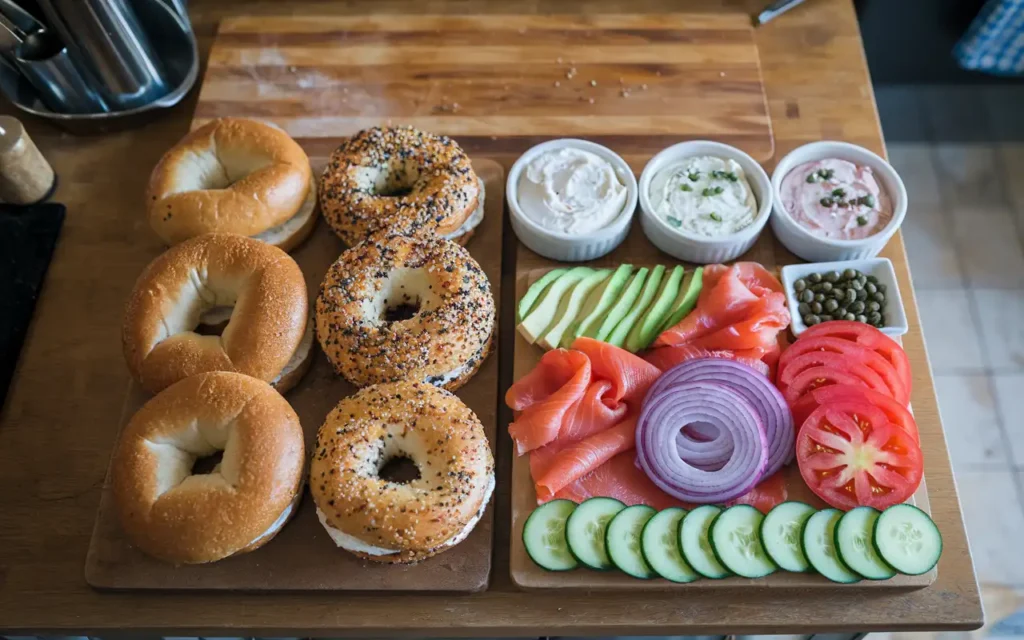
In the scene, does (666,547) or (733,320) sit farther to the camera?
(733,320)

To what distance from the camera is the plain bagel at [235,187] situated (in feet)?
8.75

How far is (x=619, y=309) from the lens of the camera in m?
2.62

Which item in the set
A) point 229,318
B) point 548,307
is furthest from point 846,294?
point 229,318

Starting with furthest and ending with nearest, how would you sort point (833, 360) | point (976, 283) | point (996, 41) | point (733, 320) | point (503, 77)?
point (976, 283)
point (996, 41)
point (503, 77)
point (733, 320)
point (833, 360)

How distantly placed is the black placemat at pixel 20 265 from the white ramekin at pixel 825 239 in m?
2.49

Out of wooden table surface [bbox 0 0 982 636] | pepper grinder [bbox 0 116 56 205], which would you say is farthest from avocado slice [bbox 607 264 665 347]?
pepper grinder [bbox 0 116 56 205]

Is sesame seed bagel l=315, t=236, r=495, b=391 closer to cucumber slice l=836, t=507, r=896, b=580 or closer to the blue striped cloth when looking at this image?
cucumber slice l=836, t=507, r=896, b=580

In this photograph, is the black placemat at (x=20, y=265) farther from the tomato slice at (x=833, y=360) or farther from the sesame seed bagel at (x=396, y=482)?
the tomato slice at (x=833, y=360)

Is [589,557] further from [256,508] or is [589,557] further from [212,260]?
[212,260]

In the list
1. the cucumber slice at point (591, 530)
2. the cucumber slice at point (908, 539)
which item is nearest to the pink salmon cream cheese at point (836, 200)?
the cucumber slice at point (908, 539)

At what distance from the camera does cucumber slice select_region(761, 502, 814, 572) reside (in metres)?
2.19

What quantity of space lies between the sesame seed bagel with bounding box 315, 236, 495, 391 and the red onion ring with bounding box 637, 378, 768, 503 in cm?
57

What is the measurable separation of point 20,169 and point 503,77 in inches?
69.1

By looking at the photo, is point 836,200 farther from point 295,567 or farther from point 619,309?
point 295,567
